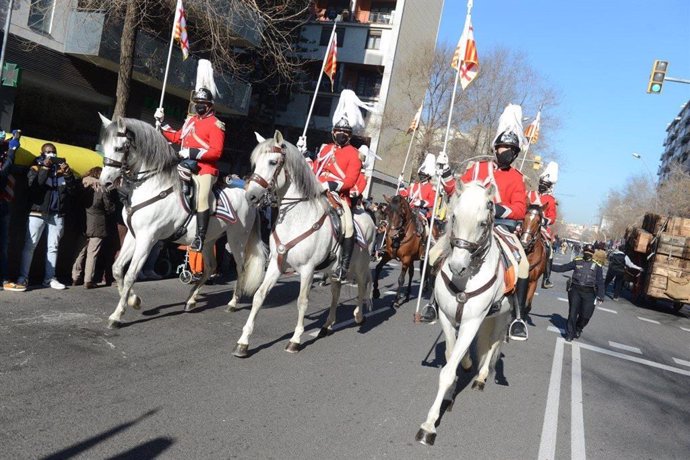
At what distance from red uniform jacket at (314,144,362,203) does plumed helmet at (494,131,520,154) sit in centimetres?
216

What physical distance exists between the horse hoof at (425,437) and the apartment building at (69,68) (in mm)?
12777

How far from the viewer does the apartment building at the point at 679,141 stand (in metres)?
86.9

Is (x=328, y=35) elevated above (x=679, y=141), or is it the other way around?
(x=679, y=141)

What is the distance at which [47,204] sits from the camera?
7.66 meters

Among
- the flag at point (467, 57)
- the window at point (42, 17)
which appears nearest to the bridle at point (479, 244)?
the flag at point (467, 57)

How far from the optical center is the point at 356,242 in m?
8.43

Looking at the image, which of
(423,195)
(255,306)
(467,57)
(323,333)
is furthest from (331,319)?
(423,195)

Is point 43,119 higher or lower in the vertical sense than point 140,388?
higher

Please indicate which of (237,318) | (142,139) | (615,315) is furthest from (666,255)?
(142,139)

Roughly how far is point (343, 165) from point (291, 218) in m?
1.57

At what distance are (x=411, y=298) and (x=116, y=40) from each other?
13149 millimetres

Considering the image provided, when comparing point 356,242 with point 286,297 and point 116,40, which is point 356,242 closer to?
point 286,297

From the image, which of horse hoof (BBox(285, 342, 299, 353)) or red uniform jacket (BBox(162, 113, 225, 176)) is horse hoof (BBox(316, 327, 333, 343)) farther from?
red uniform jacket (BBox(162, 113, 225, 176))

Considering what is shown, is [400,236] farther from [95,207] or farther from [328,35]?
[328,35]
